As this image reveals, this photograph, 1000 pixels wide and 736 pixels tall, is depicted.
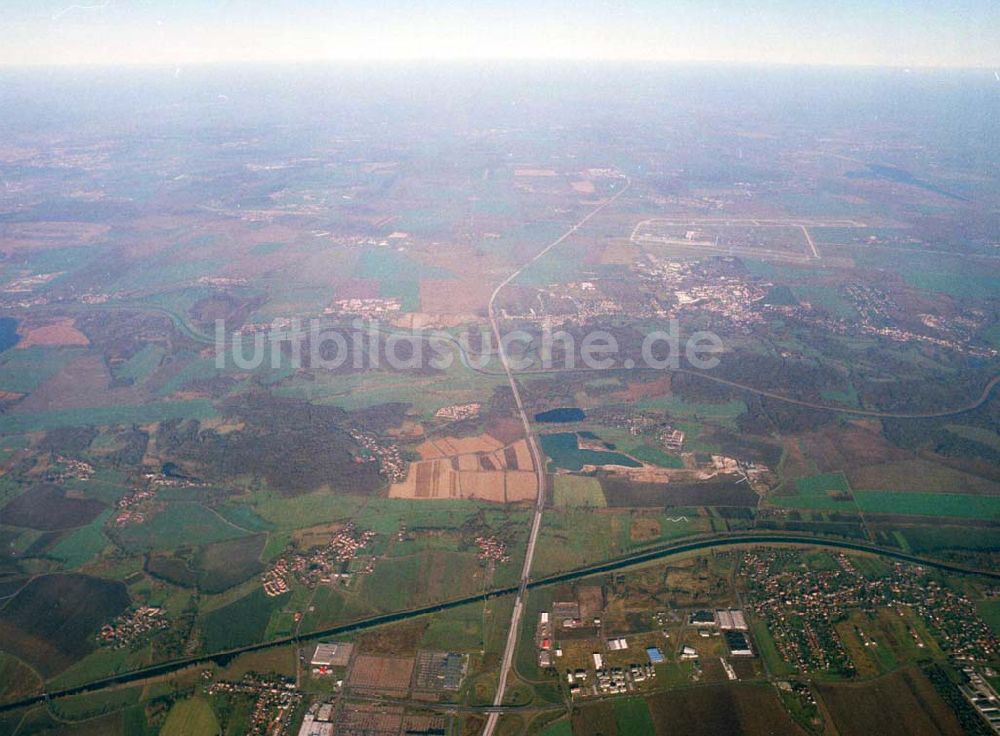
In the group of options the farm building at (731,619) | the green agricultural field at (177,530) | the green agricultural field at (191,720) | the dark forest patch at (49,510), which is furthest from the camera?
the dark forest patch at (49,510)

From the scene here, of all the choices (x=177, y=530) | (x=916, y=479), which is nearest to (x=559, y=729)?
(x=177, y=530)

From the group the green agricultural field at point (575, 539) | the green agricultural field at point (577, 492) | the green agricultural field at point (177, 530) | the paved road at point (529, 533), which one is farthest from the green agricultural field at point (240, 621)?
the green agricultural field at point (577, 492)

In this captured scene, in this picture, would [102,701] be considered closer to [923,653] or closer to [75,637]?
[75,637]

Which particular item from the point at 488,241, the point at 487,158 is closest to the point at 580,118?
the point at 487,158

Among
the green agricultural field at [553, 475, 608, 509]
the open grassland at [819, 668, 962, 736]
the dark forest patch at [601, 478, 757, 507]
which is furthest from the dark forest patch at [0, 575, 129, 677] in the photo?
the open grassland at [819, 668, 962, 736]

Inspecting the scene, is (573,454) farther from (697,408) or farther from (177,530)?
(177,530)

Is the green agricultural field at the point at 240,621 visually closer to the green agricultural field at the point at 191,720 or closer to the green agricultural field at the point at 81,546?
the green agricultural field at the point at 191,720

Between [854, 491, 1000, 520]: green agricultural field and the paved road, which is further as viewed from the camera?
[854, 491, 1000, 520]: green agricultural field

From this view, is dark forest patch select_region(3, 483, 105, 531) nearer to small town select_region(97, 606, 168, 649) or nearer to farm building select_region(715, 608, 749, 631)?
small town select_region(97, 606, 168, 649)
